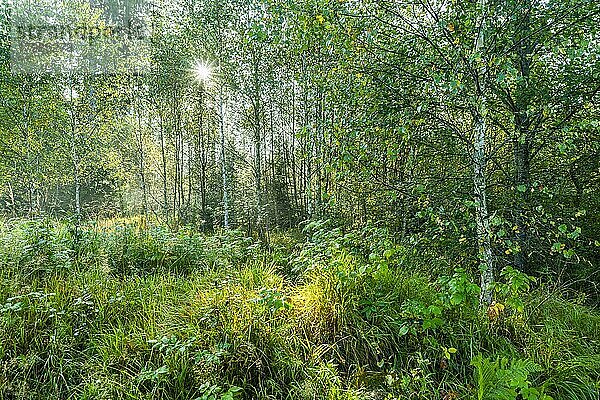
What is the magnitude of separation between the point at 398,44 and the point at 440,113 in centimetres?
75

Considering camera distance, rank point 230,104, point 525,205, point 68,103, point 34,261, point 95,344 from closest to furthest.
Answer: point 95,344 → point 525,205 → point 34,261 → point 68,103 → point 230,104

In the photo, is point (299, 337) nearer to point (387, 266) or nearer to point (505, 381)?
point (387, 266)

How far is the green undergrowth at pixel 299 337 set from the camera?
2.35 metres

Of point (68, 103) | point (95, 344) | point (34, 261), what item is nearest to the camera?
point (95, 344)

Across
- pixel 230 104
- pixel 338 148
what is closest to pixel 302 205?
pixel 230 104

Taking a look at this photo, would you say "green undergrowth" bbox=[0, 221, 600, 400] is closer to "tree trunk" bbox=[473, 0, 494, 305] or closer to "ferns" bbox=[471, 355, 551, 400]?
"ferns" bbox=[471, 355, 551, 400]

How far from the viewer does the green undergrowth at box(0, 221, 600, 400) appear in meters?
2.35

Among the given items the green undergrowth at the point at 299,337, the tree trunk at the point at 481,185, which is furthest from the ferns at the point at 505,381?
the tree trunk at the point at 481,185

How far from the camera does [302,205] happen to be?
1146 cm

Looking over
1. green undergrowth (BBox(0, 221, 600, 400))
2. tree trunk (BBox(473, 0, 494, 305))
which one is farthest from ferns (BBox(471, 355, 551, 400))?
tree trunk (BBox(473, 0, 494, 305))

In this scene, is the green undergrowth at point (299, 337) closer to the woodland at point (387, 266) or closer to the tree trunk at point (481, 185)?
the woodland at point (387, 266)

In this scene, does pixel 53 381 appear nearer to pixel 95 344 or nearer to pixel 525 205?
pixel 95 344

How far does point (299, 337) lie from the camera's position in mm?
2734

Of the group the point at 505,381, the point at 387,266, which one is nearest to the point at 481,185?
the point at 387,266
